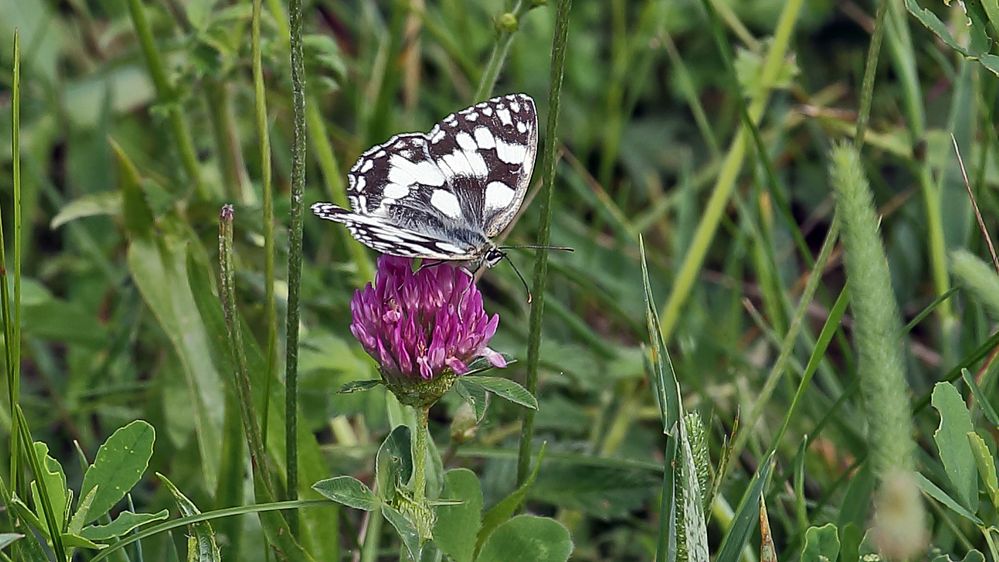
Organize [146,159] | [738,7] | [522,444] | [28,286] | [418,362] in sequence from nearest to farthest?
[418,362], [522,444], [28,286], [146,159], [738,7]

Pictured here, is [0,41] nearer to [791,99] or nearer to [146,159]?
[146,159]

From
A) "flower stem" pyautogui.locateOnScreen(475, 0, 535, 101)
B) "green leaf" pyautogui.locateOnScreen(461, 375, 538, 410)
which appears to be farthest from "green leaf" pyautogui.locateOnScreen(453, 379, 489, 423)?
"flower stem" pyautogui.locateOnScreen(475, 0, 535, 101)

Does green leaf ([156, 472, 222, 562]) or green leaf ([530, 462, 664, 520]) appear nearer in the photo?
green leaf ([156, 472, 222, 562])

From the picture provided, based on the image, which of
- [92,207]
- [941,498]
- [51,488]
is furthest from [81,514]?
[92,207]

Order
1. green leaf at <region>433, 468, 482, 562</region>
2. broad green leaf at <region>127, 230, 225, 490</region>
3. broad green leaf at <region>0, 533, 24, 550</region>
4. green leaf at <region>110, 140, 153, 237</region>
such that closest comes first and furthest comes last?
broad green leaf at <region>0, 533, 24, 550</region> → green leaf at <region>433, 468, 482, 562</region> → broad green leaf at <region>127, 230, 225, 490</region> → green leaf at <region>110, 140, 153, 237</region>

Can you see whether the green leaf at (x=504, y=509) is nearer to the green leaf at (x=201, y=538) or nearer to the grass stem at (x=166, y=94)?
the green leaf at (x=201, y=538)

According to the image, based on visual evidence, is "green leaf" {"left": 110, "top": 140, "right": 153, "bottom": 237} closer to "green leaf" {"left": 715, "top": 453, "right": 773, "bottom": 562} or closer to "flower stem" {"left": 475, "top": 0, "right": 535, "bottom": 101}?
"flower stem" {"left": 475, "top": 0, "right": 535, "bottom": 101}

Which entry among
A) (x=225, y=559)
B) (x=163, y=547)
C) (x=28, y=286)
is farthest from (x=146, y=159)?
(x=225, y=559)
